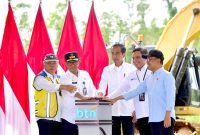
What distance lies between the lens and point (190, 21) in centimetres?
2020

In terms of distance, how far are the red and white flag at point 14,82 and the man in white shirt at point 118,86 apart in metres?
1.91

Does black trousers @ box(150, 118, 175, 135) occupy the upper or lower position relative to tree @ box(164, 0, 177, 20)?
lower

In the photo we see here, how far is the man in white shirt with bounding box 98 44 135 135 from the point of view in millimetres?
13258

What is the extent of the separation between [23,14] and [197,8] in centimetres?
2827

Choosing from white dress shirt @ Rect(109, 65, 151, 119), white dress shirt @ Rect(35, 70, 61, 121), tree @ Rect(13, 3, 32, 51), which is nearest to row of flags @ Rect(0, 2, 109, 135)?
white dress shirt @ Rect(35, 70, 61, 121)

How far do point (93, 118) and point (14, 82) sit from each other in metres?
3.47

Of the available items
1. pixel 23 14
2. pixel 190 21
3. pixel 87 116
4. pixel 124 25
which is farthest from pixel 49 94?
pixel 124 25

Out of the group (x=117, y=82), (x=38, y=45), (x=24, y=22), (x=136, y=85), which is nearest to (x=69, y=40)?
(x=38, y=45)

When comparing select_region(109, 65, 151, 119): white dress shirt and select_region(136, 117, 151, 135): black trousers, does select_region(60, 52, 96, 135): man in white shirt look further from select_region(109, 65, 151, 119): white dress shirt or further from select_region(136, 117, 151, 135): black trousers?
select_region(136, 117, 151, 135): black trousers

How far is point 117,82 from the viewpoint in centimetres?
1352

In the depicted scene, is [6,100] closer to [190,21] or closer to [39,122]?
[39,122]

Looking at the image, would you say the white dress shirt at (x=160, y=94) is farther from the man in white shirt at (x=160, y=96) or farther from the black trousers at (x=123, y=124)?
the black trousers at (x=123, y=124)

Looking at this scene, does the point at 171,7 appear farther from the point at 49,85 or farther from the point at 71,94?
the point at 49,85

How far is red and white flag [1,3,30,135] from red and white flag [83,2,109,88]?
6.21ft
